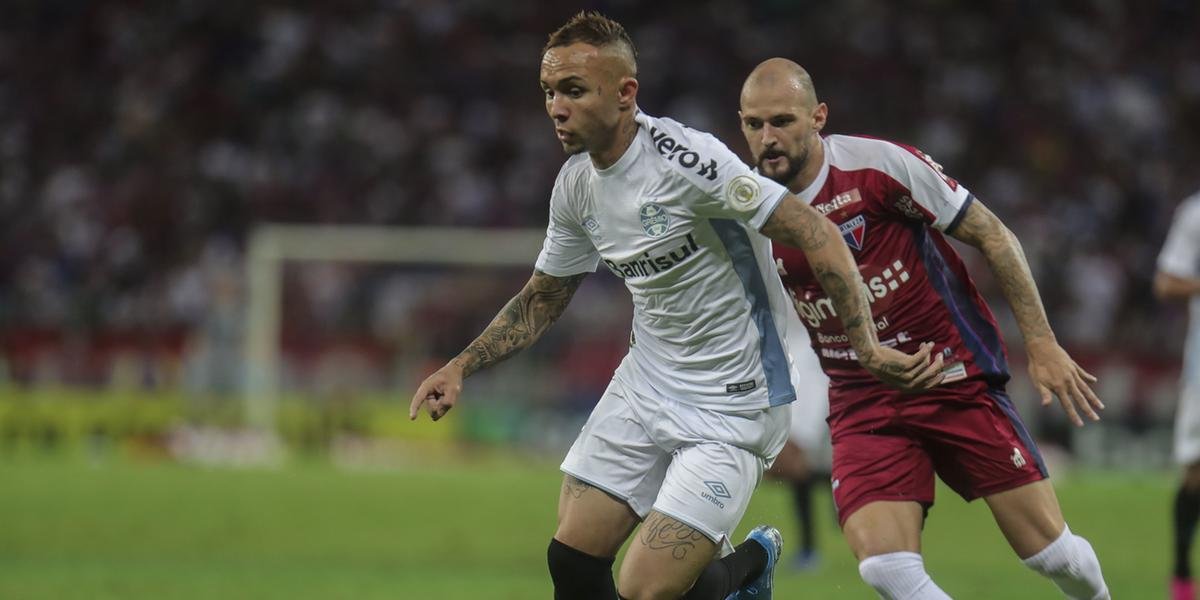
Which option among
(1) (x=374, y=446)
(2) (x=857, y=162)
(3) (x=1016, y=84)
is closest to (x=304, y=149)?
(1) (x=374, y=446)

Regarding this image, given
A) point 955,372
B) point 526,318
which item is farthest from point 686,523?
point 955,372

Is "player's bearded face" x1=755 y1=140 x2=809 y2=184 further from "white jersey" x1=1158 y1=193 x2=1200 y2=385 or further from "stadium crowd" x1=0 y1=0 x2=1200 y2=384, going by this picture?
"stadium crowd" x1=0 y1=0 x2=1200 y2=384

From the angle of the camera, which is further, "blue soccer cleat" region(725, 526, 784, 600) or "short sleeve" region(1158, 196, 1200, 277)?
"short sleeve" region(1158, 196, 1200, 277)

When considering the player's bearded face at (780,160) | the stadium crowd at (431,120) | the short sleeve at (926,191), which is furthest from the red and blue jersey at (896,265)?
the stadium crowd at (431,120)

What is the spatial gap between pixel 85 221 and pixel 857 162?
18.8 metres

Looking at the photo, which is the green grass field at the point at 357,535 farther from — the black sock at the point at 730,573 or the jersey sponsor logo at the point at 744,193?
the jersey sponsor logo at the point at 744,193

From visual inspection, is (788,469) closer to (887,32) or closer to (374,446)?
(374,446)

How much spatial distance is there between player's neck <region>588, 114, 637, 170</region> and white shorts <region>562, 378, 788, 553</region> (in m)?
0.86

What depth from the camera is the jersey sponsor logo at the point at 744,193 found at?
539 centimetres

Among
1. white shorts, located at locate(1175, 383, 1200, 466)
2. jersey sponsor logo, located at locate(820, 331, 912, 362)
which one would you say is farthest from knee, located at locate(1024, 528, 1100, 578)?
white shorts, located at locate(1175, 383, 1200, 466)

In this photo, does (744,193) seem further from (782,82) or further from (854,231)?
(854,231)

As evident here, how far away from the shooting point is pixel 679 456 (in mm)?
5801

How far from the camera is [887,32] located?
80.6 ft

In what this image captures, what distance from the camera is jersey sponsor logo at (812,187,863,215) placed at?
19.7 feet
